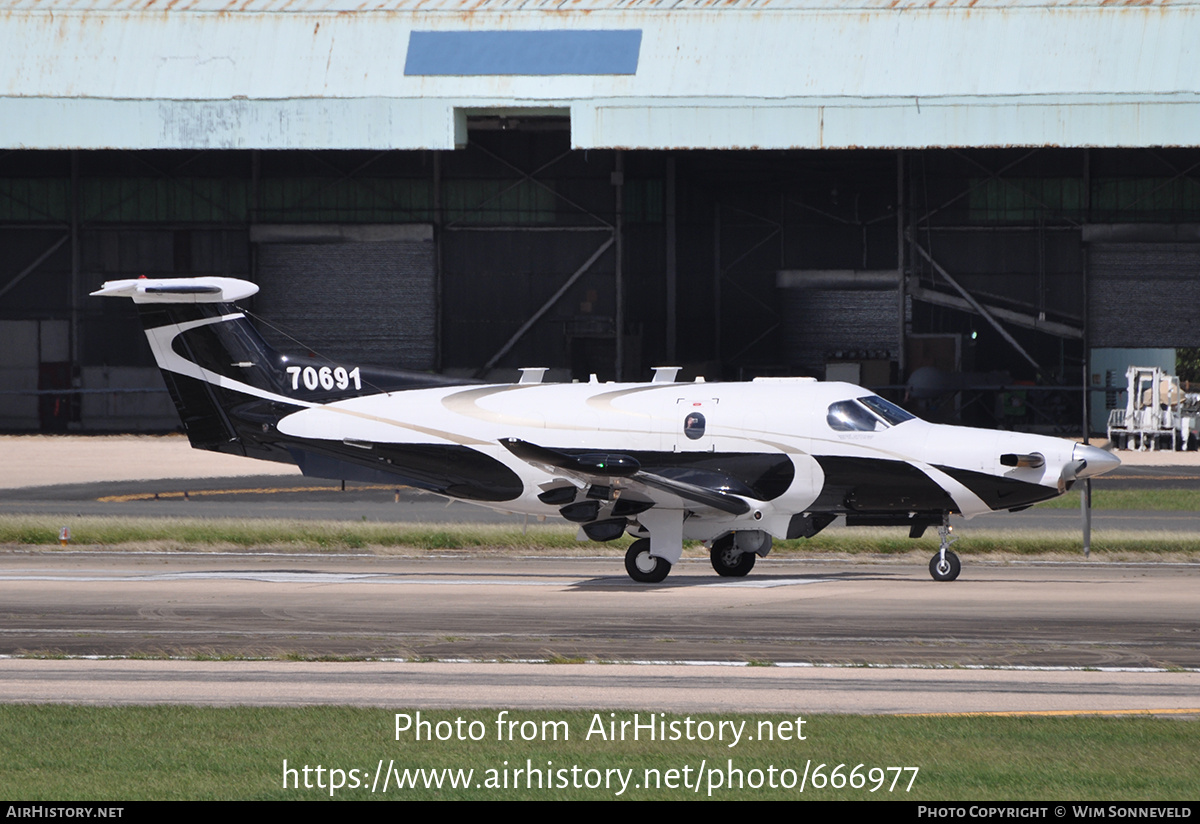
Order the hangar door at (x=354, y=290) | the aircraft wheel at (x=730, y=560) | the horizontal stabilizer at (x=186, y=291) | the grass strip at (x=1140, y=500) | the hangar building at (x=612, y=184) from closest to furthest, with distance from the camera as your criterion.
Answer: the aircraft wheel at (x=730, y=560)
the horizontal stabilizer at (x=186, y=291)
the grass strip at (x=1140, y=500)
the hangar building at (x=612, y=184)
the hangar door at (x=354, y=290)

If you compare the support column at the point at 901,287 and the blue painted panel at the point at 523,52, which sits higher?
the blue painted panel at the point at 523,52

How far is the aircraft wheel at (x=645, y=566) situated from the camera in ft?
64.2

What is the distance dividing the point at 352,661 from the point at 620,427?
7.21 metres

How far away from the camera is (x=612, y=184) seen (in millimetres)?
49719

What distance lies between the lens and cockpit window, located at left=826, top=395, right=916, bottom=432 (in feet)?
63.8

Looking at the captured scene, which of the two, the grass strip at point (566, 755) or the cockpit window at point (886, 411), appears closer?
the grass strip at point (566, 755)

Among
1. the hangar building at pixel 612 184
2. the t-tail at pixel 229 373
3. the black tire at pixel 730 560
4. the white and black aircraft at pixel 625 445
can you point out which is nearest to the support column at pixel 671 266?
the hangar building at pixel 612 184

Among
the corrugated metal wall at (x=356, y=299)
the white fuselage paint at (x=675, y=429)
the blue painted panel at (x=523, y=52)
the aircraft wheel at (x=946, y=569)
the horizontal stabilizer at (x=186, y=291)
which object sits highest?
the blue painted panel at (x=523, y=52)

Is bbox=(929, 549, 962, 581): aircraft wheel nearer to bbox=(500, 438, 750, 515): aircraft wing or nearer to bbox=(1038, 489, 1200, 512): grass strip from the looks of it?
bbox=(500, 438, 750, 515): aircraft wing

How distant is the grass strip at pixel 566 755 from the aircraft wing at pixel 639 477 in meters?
7.51

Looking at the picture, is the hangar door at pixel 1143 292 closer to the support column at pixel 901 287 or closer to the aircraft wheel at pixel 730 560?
the support column at pixel 901 287

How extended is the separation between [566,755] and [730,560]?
1065 centimetres

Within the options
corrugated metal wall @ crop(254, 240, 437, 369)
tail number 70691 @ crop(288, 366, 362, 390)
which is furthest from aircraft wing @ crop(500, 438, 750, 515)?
corrugated metal wall @ crop(254, 240, 437, 369)

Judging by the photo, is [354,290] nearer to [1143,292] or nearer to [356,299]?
[356,299]
